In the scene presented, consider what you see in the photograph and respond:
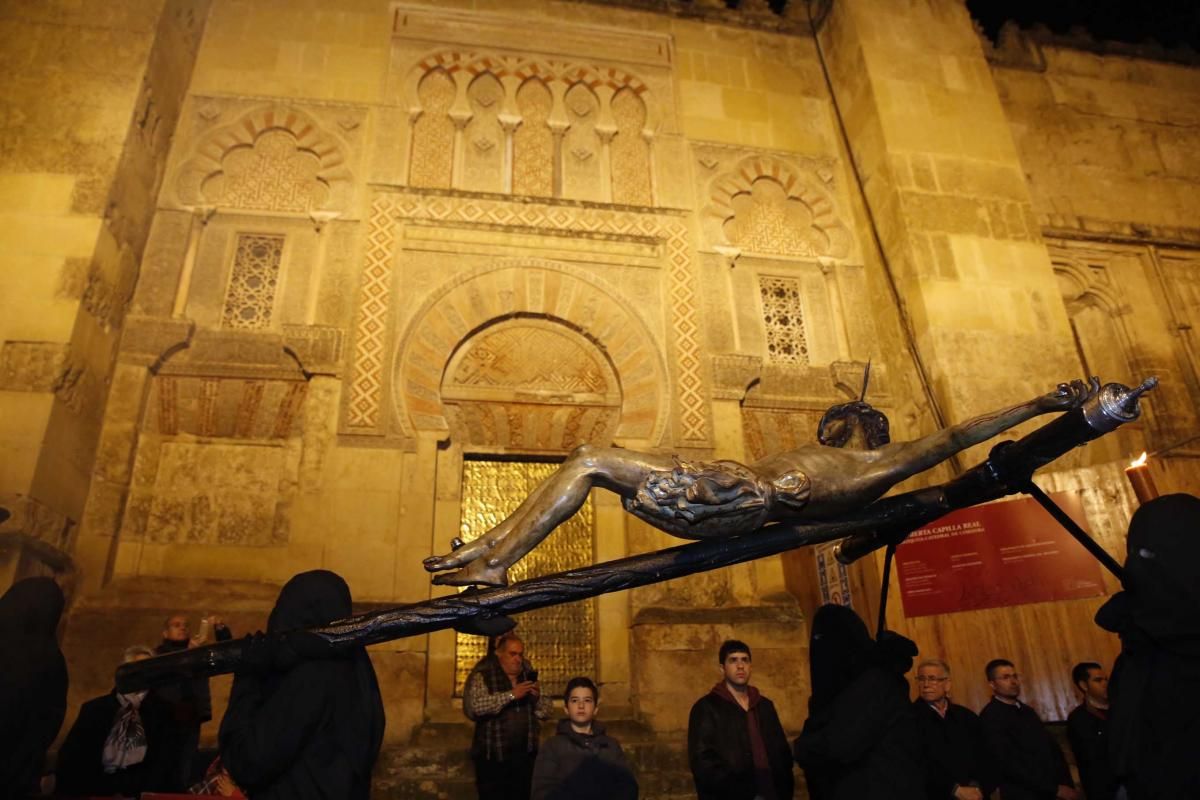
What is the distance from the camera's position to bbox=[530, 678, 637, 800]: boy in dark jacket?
324cm

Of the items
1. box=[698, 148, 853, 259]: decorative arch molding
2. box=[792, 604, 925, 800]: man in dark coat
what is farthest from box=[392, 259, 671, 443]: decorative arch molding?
box=[792, 604, 925, 800]: man in dark coat

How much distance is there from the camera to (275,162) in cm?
659

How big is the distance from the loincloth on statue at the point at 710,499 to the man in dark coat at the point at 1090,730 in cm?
219

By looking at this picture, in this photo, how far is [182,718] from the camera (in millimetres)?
3287

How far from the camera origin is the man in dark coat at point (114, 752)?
2.96 m

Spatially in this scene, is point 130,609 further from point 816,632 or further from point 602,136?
point 602,136

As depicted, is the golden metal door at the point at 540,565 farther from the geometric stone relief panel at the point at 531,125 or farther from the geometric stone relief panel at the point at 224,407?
the geometric stone relief panel at the point at 531,125

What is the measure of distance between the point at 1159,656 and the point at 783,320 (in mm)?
5167

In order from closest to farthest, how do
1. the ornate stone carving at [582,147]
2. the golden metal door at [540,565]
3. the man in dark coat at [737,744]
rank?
the man in dark coat at [737,744] → the golden metal door at [540,565] → the ornate stone carving at [582,147]

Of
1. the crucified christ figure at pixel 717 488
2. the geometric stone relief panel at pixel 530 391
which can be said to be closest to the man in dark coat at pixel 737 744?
the crucified christ figure at pixel 717 488

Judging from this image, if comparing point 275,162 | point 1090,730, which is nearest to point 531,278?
point 275,162

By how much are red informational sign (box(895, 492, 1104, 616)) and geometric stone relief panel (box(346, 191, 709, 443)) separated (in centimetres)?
182

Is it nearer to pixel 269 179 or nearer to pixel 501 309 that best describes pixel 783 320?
pixel 501 309

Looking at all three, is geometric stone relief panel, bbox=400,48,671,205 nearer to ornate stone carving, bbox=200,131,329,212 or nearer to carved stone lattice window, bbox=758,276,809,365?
ornate stone carving, bbox=200,131,329,212
